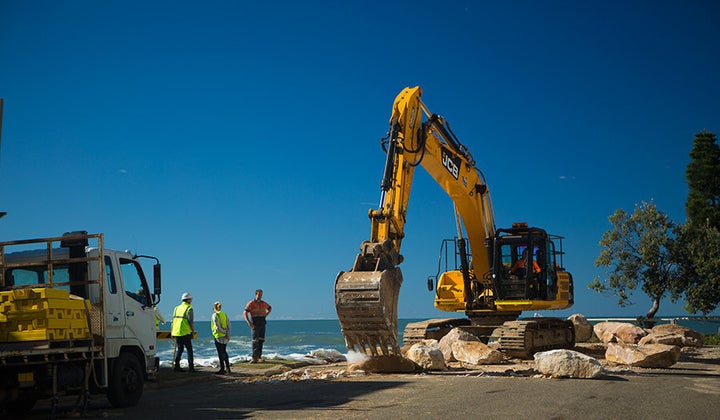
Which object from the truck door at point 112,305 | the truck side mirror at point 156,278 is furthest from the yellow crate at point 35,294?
the truck side mirror at point 156,278

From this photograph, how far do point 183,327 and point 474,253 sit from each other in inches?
324

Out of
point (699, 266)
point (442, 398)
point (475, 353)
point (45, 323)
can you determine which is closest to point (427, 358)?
point (475, 353)

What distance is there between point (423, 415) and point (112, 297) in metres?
5.11

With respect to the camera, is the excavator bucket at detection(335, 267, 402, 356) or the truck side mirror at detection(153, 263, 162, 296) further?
the excavator bucket at detection(335, 267, 402, 356)

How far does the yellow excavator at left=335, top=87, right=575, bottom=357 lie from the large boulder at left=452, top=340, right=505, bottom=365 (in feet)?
2.66

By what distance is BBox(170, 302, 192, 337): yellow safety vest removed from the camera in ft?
52.4

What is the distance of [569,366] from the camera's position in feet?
43.8

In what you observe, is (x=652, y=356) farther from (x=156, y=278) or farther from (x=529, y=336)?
(x=156, y=278)

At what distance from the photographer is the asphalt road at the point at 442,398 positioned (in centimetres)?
918

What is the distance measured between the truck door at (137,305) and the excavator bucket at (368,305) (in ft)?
10.3

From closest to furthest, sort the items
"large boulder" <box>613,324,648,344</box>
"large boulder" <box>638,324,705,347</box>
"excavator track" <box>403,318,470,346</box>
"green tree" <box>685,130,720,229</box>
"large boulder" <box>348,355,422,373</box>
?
"large boulder" <box>348,355,422,373</box> < "excavator track" <box>403,318,470,346</box> < "large boulder" <box>638,324,705,347</box> < "large boulder" <box>613,324,648,344</box> < "green tree" <box>685,130,720,229</box>

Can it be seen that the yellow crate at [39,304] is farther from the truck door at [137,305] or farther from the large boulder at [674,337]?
the large boulder at [674,337]

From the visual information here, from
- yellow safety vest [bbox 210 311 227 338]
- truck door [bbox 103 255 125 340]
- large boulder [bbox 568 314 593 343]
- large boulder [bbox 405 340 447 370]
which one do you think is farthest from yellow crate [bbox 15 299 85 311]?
large boulder [bbox 568 314 593 343]

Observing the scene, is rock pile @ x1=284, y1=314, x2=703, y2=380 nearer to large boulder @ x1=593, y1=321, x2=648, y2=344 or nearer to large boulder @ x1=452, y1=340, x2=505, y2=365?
large boulder @ x1=452, y1=340, x2=505, y2=365
